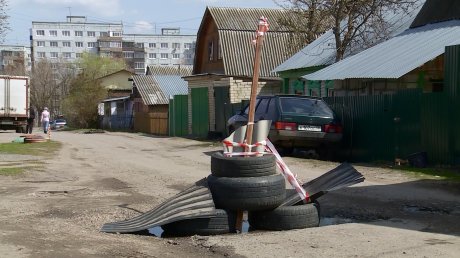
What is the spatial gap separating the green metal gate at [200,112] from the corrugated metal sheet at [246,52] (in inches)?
251

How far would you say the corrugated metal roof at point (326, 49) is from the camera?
2381 cm

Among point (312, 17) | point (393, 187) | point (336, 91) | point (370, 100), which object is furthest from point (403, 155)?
point (312, 17)

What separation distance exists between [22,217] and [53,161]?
29.4ft

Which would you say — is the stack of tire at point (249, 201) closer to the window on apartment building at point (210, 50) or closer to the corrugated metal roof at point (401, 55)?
the corrugated metal roof at point (401, 55)

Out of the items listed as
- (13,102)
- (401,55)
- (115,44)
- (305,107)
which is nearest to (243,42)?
(13,102)

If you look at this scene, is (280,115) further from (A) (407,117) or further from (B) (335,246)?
(B) (335,246)

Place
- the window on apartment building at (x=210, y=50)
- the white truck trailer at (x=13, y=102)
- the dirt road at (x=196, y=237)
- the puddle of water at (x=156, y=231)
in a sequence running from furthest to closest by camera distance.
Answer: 1. the window on apartment building at (x=210, y=50)
2. the white truck trailer at (x=13, y=102)
3. the puddle of water at (x=156, y=231)
4. the dirt road at (x=196, y=237)

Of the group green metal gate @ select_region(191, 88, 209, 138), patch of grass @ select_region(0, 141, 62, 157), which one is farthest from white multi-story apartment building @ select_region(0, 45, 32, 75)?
patch of grass @ select_region(0, 141, 62, 157)

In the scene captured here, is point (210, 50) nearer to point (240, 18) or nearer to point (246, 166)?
point (240, 18)

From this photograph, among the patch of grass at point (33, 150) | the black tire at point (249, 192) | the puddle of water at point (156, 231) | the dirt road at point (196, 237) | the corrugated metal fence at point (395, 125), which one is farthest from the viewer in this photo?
the patch of grass at point (33, 150)

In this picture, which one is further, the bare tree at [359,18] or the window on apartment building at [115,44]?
the window on apartment building at [115,44]

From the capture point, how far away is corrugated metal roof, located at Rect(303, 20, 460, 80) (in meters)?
15.6

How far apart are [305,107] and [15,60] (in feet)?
255

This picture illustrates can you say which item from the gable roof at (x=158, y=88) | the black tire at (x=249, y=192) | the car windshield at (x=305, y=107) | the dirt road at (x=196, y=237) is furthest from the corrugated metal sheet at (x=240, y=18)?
the black tire at (x=249, y=192)
